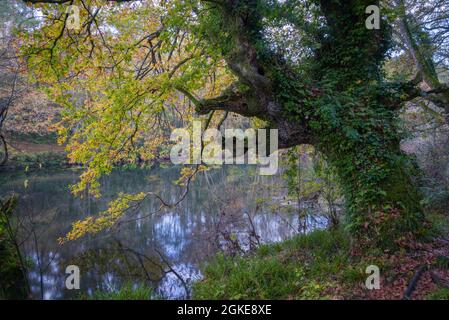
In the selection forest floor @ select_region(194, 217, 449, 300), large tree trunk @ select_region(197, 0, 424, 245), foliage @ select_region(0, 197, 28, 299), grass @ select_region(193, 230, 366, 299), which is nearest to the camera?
forest floor @ select_region(194, 217, 449, 300)

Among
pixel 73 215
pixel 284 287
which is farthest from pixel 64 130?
pixel 73 215

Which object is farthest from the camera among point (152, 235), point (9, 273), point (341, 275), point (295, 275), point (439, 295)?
point (152, 235)

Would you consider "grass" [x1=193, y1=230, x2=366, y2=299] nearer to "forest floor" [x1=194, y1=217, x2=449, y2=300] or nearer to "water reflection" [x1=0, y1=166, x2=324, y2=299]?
"forest floor" [x1=194, y1=217, x2=449, y2=300]

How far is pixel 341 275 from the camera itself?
13.5 feet

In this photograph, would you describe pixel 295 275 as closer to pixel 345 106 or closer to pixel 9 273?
pixel 345 106

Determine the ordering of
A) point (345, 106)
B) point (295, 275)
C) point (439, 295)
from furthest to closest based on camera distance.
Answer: point (345, 106), point (295, 275), point (439, 295)

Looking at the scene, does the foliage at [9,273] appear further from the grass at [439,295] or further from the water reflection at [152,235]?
the grass at [439,295]

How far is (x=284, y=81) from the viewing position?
5.24m

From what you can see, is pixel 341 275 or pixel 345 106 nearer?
pixel 341 275

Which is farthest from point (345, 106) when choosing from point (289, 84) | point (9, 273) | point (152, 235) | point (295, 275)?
point (152, 235)

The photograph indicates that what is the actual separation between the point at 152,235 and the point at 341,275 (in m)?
8.22

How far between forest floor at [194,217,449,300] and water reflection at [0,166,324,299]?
90.1 inches

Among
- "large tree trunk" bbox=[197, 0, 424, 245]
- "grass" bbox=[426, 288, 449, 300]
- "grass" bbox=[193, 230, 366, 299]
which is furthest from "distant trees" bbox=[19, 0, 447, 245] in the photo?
"grass" bbox=[426, 288, 449, 300]

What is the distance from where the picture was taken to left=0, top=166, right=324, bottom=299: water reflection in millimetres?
7465
